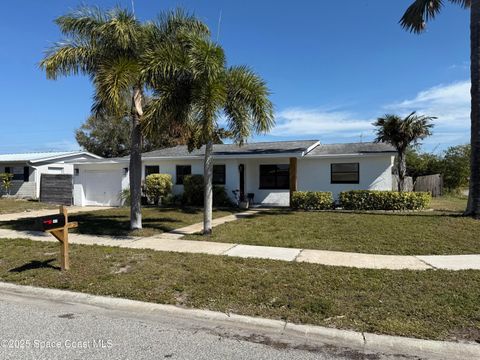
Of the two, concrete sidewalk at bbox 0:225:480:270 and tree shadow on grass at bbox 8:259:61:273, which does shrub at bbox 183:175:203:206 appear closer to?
concrete sidewalk at bbox 0:225:480:270

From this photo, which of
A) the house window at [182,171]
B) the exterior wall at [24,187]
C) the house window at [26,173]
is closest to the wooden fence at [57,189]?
the exterior wall at [24,187]

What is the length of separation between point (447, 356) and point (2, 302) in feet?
19.1

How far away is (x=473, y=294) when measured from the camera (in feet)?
17.2

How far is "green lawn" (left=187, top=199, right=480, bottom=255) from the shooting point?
852cm

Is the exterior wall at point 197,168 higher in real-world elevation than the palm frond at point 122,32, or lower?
lower

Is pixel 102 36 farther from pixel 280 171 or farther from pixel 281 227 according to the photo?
pixel 280 171

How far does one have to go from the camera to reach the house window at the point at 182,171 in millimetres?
20141

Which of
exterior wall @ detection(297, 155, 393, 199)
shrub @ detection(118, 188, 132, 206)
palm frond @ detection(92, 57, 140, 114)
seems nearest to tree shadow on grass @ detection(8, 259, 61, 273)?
palm frond @ detection(92, 57, 140, 114)

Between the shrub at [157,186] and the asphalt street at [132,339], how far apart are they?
14.1 metres

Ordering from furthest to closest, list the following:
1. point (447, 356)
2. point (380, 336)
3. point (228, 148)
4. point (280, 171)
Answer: point (228, 148)
point (280, 171)
point (380, 336)
point (447, 356)

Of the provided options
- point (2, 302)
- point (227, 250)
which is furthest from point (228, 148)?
point (2, 302)

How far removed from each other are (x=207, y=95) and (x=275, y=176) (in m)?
10.4

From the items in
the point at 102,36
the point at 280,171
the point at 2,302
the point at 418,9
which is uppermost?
the point at 418,9

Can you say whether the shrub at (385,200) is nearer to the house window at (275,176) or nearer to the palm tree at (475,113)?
the palm tree at (475,113)
